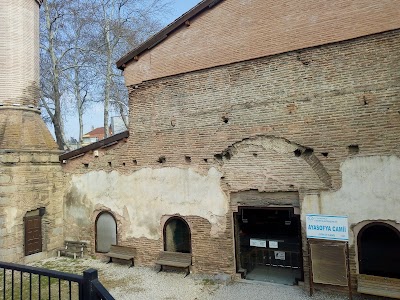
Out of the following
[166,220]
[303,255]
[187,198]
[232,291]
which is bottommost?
[232,291]

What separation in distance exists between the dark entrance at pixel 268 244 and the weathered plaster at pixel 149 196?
0.73 meters

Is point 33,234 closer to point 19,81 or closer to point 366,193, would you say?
point 19,81

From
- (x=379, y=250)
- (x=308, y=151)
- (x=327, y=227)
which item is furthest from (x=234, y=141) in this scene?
(x=379, y=250)

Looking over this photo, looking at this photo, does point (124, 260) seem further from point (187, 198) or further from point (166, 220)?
point (187, 198)

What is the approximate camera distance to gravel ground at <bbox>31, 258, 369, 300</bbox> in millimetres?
7879

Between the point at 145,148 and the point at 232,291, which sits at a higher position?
the point at 145,148

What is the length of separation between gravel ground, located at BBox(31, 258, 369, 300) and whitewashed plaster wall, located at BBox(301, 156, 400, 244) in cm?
200

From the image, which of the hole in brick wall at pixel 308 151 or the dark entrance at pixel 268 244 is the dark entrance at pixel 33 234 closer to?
the dark entrance at pixel 268 244

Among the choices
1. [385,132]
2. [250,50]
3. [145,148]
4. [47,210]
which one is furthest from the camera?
[47,210]

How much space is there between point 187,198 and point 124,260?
3.05 m

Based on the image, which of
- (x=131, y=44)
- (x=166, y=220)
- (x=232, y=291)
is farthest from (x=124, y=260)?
(x=131, y=44)

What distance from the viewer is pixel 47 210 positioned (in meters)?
11.4

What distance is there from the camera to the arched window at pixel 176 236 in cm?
985

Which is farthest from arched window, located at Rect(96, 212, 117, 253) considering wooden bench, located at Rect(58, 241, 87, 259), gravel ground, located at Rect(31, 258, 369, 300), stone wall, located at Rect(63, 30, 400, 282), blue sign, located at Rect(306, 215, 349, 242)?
blue sign, located at Rect(306, 215, 349, 242)
